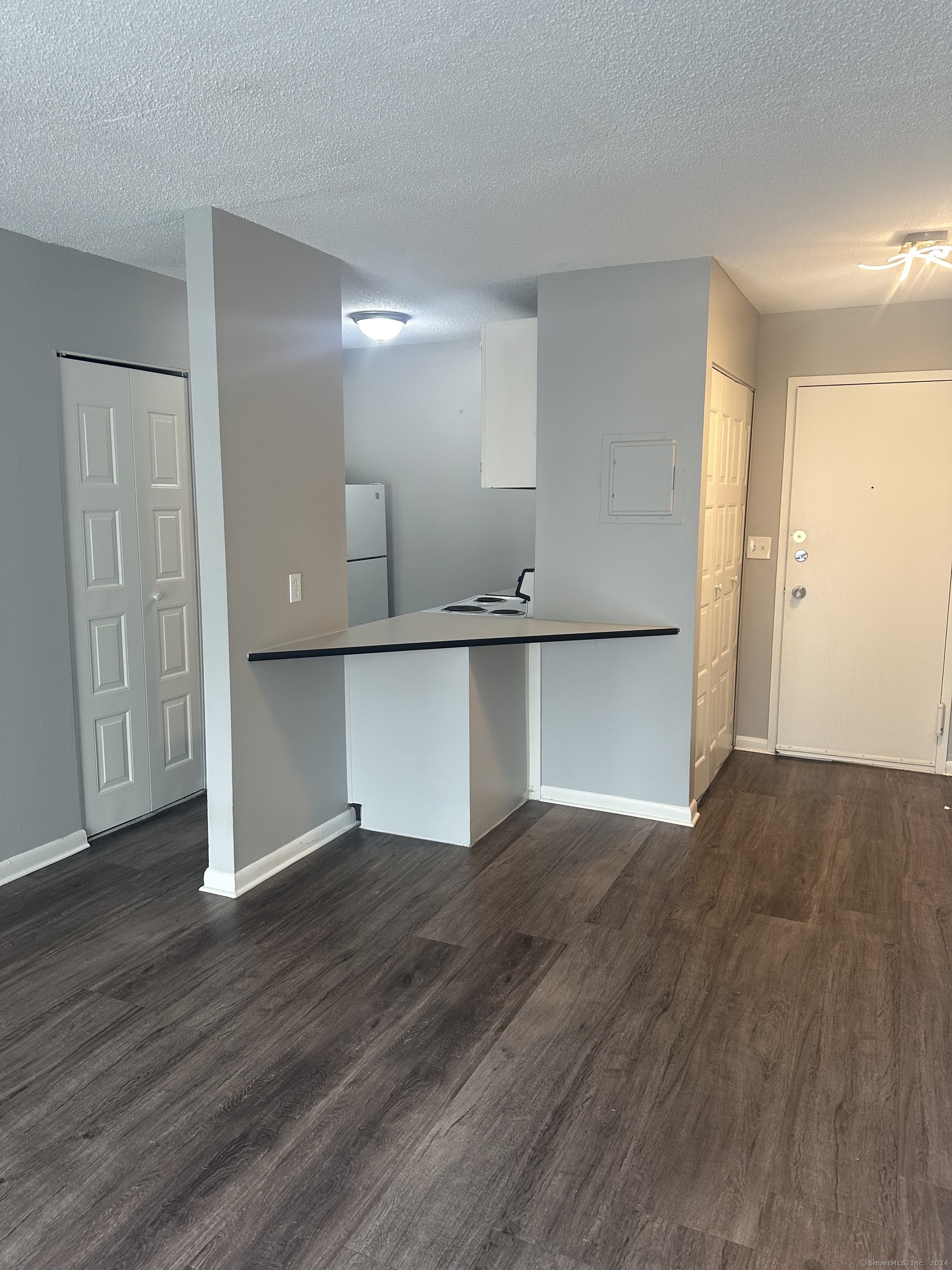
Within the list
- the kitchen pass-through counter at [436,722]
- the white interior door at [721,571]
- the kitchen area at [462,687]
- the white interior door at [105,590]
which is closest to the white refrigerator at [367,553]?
the kitchen area at [462,687]

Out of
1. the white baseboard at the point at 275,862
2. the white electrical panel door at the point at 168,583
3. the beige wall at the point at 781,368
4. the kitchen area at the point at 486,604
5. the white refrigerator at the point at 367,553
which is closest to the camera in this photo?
the kitchen area at the point at 486,604

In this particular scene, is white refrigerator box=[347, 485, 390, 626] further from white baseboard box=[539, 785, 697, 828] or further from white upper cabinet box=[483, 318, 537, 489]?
white baseboard box=[539, 785, 697, 828]

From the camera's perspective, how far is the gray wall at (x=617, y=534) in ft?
11.8

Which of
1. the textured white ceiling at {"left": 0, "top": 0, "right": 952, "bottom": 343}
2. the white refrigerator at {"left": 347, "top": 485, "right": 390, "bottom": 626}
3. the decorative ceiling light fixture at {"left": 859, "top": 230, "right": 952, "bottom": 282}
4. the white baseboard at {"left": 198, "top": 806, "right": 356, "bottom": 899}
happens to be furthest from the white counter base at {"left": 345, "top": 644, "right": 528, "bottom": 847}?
the decorative ceiling light fixture at {"left": 859, "top": 230, "right": 952, "bottom": 282}

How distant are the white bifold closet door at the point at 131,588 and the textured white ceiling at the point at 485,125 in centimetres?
Answer: 61

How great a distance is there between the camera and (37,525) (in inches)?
129

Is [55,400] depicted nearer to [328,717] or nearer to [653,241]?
[328,717]

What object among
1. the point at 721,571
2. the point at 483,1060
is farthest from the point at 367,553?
the point at 483,1060

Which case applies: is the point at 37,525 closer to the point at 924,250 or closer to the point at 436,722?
the point at 436,722

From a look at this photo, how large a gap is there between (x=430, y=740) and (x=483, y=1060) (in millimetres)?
1532

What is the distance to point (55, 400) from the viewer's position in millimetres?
3318

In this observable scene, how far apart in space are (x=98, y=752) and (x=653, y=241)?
9.79 feet

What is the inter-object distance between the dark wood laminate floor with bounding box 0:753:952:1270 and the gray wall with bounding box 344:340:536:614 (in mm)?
2487

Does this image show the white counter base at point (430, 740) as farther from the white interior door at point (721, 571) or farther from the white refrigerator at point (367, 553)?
the white refrigerator at point (367, 553)
